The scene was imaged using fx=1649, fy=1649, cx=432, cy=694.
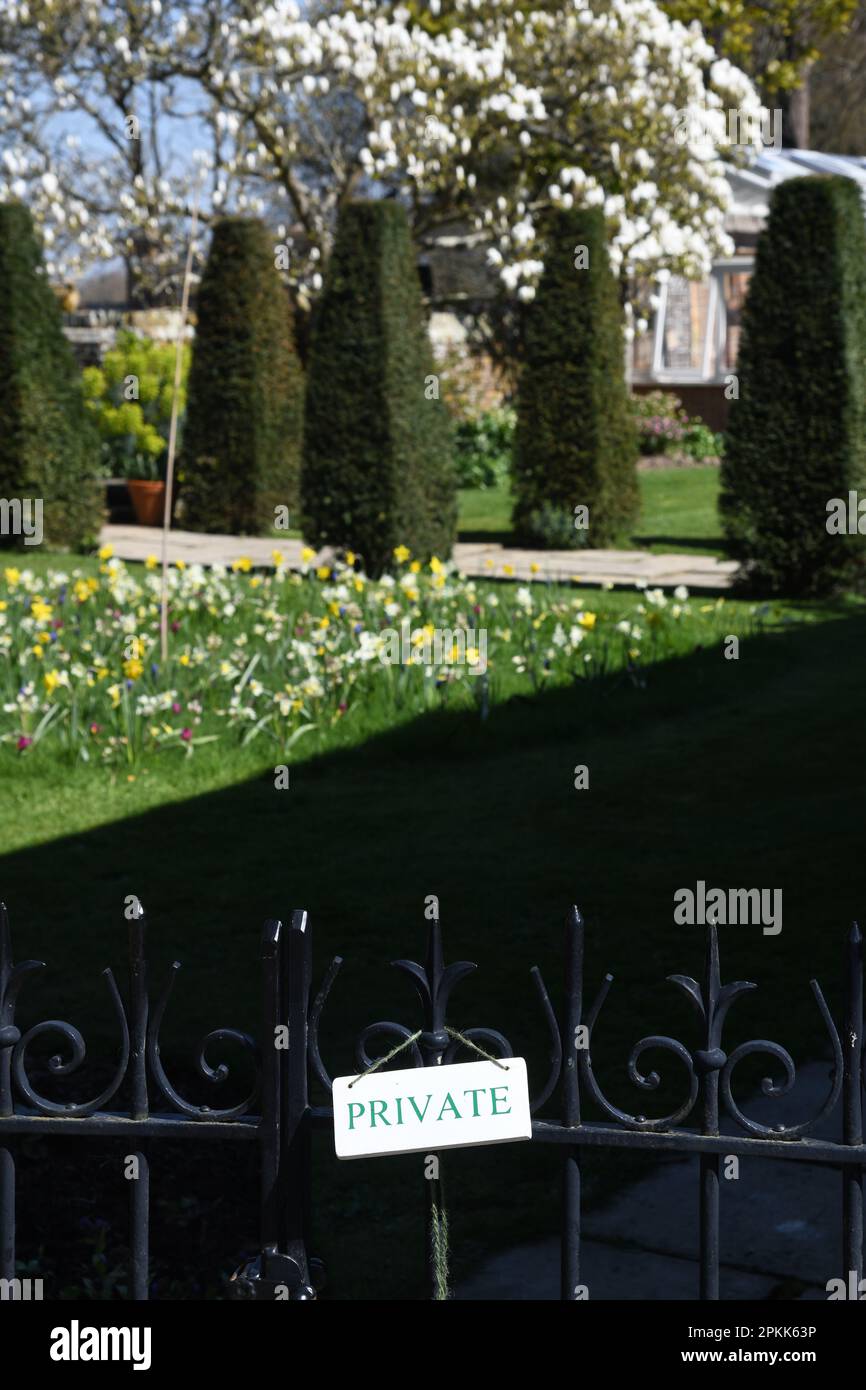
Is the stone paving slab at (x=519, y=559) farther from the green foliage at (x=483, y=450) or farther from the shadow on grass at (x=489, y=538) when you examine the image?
the green foliage at (x=483, y=450)

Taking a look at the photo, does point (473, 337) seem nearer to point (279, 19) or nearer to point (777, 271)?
point (279, 19)

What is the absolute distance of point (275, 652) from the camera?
8.83 m

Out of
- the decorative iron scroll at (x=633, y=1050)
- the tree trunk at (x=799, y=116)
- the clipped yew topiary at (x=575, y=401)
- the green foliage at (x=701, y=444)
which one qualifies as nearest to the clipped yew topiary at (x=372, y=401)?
the clipped yew topiary at (x=575, y=401)

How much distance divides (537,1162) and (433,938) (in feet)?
5.61

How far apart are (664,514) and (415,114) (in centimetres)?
618

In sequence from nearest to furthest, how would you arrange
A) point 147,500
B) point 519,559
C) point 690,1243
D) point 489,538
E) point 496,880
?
point 690,1243 → point 496,880 → point 519,559 → point 489,538 → point 147,500

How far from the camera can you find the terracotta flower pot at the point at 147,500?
58.4 ft

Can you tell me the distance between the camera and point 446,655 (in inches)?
343

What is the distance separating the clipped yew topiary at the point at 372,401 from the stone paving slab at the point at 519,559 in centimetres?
74
